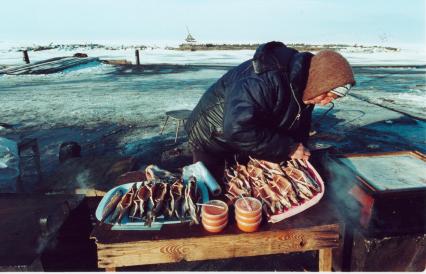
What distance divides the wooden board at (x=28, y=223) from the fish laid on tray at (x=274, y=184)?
5.65 feet

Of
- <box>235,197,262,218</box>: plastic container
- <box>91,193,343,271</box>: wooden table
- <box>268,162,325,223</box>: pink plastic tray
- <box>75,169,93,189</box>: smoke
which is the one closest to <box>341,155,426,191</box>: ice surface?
<box>268,162,325,223</box>: pink plastic tray

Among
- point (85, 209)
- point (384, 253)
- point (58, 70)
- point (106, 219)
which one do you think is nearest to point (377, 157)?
point (384, 253)

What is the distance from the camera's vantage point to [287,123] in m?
3.17

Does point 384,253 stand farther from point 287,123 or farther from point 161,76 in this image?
point 161,76

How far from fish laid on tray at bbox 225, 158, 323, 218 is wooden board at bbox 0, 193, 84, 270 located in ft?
5.65

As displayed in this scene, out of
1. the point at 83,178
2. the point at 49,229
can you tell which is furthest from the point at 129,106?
the point at 49,229

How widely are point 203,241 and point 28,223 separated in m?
1.98

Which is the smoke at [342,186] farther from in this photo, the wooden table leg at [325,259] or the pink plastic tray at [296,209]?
the wooden table leg at [325,259]

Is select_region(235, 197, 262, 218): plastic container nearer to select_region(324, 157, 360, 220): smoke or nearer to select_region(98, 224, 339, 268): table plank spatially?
select_region(98, 224, 339, 268): table plank

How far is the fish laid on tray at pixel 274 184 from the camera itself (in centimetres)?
261

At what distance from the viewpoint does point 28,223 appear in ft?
10.0

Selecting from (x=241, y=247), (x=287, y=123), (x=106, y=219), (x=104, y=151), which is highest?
(x=287, y=123)

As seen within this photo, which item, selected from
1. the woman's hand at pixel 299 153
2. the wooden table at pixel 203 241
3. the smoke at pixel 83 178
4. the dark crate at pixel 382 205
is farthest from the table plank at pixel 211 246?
the smoke at pixel 83 178

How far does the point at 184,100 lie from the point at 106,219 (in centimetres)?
1003
